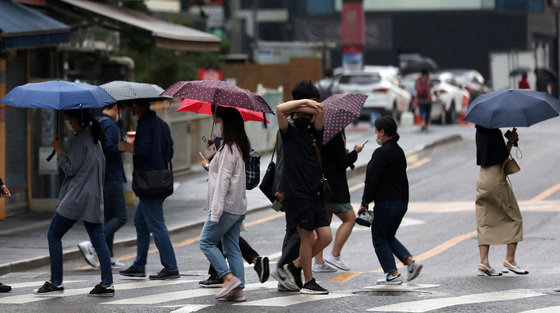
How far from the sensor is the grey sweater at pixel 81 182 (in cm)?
1066

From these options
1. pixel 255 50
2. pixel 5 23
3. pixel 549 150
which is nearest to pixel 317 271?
pixel 5 23

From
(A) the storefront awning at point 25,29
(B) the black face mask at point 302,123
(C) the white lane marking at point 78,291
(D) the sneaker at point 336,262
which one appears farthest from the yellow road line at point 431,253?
(A) the storefront awning at point 25,29

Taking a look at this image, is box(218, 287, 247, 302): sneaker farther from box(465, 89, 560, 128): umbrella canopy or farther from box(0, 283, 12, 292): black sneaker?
box(465, 89, 560, 128): umbrella canopy

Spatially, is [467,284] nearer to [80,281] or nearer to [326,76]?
[80,281]

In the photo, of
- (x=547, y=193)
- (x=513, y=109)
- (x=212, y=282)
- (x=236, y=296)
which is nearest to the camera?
(x=236, y=296)

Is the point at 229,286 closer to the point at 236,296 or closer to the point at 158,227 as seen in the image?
the point at 236,296

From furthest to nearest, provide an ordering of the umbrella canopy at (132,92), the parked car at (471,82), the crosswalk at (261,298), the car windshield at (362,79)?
the parked car at (471,82)
the car windshield at (362,79)
the umbrella canopy at (132,92)
the crosswalk at (261,298)

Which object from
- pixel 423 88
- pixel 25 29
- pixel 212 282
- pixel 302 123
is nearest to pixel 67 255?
pixel 25 29

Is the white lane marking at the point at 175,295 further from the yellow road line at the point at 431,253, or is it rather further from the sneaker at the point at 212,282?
the yellow road line at the point at 431,253

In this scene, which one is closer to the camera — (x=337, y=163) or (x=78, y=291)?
(x=78, y=291)

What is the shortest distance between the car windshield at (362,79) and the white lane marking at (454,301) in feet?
78.5

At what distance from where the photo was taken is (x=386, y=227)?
1098 cm

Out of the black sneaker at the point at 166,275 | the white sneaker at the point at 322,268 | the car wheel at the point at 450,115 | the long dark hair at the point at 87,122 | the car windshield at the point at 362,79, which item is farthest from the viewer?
the car wheel at the point at 450,115

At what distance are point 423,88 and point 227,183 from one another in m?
21.1
